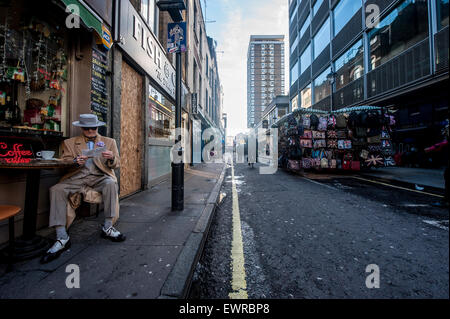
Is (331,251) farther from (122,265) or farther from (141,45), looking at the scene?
(141,45)

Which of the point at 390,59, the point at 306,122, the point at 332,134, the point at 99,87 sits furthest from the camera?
the point at 390,59

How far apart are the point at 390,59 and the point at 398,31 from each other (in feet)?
4.98

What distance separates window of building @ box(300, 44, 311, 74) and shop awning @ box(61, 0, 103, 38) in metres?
24.0

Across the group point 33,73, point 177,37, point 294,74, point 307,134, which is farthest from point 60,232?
point 294,74

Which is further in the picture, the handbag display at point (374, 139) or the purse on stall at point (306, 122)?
the purse on stall at point (306, 122)

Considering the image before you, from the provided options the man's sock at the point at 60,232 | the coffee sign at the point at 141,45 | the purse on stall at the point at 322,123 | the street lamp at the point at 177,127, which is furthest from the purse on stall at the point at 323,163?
the man's sock at the point at 60,232

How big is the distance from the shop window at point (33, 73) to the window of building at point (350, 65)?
55.6ft

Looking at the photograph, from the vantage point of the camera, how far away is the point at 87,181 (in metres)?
2.82

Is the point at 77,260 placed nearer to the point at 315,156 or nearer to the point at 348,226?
the point at 348,226

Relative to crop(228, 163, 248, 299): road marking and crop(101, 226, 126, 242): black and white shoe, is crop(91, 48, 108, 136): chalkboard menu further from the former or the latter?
crop(228, 163, 248, 299): road marking

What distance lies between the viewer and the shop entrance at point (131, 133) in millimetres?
5086

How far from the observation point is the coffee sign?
4.66 metres

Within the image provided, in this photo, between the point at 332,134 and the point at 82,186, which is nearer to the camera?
the point at 82,186

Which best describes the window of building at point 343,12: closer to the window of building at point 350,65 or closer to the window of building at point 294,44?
the window of building at point 350,65
